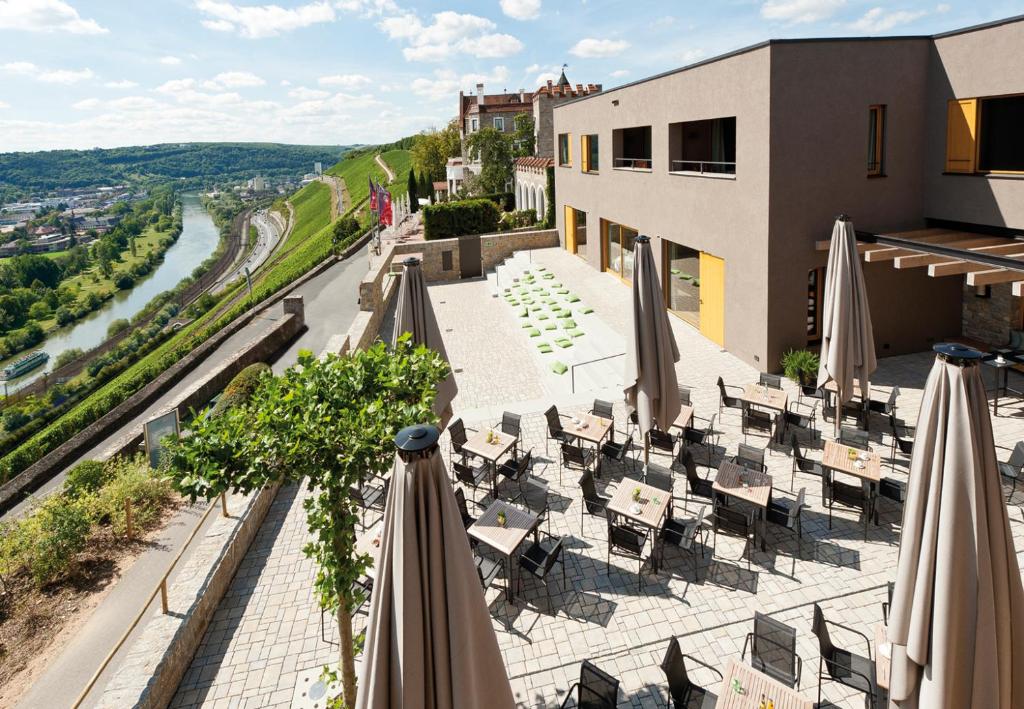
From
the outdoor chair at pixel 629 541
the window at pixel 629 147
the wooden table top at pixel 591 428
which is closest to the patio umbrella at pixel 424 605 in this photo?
the outdoor chair at pixel 629 541

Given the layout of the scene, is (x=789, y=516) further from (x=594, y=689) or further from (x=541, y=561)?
(x=594, y=689)

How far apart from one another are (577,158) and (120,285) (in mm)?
149592

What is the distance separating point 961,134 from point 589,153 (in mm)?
15983

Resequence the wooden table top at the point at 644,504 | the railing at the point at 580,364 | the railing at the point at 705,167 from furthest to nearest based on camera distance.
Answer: the railing at the point at 705,167 → the railing at the point at 580,364 → the wooden table top at the point at 644,504

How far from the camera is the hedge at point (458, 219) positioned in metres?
35.8

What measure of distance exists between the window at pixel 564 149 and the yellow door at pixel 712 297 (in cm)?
1501

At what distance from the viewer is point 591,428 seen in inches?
444

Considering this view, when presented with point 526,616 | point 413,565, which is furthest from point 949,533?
point 526,616

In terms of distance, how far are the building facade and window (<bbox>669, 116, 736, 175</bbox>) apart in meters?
1.32

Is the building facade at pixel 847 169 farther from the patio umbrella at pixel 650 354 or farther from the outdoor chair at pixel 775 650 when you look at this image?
the outdoor chair at pixel 775 650

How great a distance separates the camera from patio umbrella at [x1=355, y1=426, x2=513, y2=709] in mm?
4125

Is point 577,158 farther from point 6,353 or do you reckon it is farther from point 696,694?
point 6,353

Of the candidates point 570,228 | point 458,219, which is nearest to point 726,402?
point 570,228

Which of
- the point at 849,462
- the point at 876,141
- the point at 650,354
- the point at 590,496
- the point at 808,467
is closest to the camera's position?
the point at 849,462
